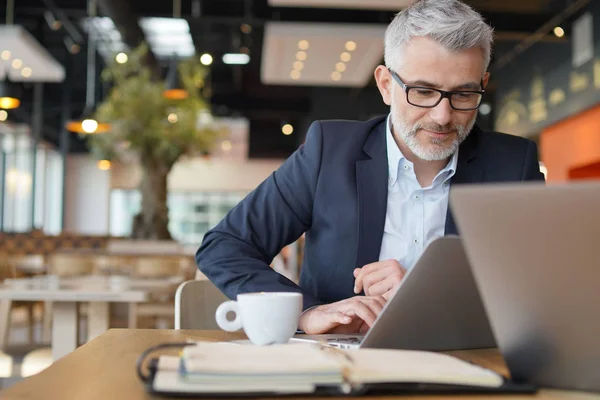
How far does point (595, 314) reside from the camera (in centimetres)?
74

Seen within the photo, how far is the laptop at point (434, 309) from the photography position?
93cm

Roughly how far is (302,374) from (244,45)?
436 inches

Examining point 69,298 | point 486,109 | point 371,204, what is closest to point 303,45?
point 486,109

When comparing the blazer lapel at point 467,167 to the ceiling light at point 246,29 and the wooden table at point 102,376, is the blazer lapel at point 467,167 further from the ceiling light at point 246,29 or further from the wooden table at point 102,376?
the ceiling light at point 246,29

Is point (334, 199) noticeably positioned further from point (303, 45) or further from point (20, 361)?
point (303, 45)

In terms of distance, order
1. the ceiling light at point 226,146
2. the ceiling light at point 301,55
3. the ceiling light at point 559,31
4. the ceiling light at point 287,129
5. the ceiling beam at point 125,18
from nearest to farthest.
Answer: the ceiling light at point 559,31 < the ceiling beam at point 125,18 < the ceiling light at point 301,55 < the ceiling light at point 287,129 < the ceiling light at point 226,146

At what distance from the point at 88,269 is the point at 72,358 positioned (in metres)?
4.80

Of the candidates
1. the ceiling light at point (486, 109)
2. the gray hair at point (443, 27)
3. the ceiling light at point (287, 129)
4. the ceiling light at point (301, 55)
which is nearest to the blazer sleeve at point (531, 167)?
the gray hair at point (443, 27)

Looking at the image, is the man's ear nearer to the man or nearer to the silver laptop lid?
the man

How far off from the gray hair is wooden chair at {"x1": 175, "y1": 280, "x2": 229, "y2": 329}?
0.67 m

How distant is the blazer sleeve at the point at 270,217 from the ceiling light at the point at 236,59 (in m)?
11.3

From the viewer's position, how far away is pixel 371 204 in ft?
5.45

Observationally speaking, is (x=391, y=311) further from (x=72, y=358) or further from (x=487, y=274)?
(x=72, y=358)

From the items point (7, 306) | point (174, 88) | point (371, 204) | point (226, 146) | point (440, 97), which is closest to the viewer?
point (440, 97)
